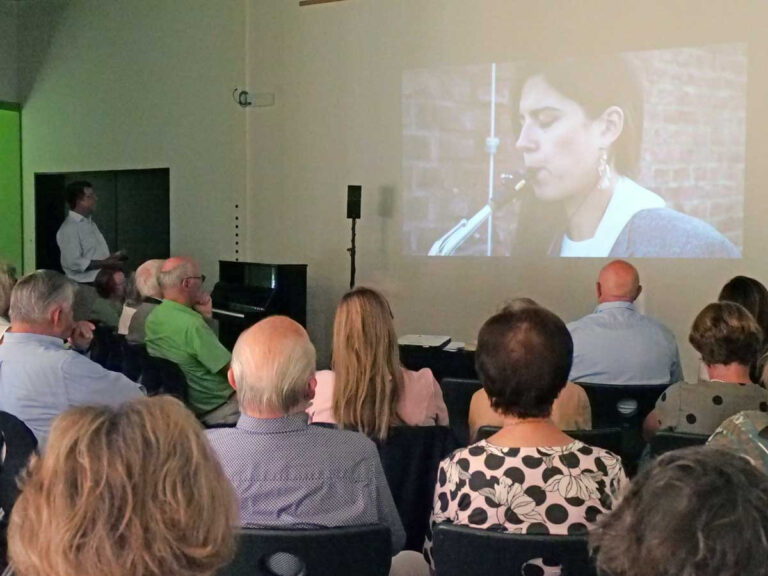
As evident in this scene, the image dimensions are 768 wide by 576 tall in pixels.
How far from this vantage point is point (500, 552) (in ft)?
5.29

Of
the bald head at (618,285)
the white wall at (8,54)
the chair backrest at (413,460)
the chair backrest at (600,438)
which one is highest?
the white wall at (8,54)

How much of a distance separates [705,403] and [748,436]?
1.04 meters

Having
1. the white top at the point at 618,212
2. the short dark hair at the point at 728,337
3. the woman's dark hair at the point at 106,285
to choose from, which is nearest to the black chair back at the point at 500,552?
the short dark hair at the point at 728,337

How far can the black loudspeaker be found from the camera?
687 cm

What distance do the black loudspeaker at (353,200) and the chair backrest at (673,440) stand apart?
4581 millimetres

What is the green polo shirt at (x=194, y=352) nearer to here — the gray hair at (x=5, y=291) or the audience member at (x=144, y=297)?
the audience member at (x=144, y=297)

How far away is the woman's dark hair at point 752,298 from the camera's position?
371cm

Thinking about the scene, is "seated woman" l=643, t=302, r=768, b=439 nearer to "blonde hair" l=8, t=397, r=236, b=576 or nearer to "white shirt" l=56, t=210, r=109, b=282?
"blonde hair" l=8, t=397, r=236, b=576

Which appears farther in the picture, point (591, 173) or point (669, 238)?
point (591, 173)

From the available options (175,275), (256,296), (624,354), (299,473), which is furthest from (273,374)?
(256,296)

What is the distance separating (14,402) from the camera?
9.36ft

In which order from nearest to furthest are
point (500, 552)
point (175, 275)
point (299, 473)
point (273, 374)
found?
point (500, 552) → point (299, 473) → point (273, 374) → point (175, 275)

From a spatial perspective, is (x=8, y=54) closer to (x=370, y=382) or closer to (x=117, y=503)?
(x=370, y=382)

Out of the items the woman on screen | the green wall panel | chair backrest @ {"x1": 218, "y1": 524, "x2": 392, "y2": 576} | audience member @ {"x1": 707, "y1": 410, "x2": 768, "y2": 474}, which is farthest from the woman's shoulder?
the green wall panel
